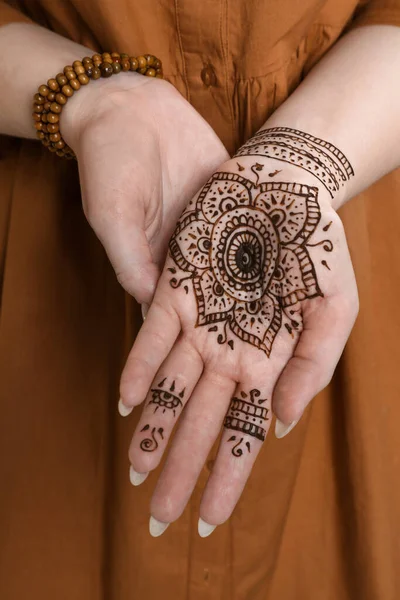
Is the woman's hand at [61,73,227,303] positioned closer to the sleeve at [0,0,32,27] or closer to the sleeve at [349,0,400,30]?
the sleeve at [0,0,32,27]

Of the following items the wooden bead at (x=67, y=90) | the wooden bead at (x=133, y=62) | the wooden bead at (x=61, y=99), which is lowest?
the wooden bead at (x=61, y=99)

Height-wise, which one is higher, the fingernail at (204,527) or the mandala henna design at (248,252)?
the mandala henna design at (248,252)

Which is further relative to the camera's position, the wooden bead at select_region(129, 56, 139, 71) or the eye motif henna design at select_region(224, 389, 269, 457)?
the wooden bead at select_region(129, 56, 139, 71)

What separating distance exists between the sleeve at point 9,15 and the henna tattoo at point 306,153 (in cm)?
40

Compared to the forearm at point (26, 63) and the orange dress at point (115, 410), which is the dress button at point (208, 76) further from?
the forearm at point (26, 63)

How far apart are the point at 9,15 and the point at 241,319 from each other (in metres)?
0.58

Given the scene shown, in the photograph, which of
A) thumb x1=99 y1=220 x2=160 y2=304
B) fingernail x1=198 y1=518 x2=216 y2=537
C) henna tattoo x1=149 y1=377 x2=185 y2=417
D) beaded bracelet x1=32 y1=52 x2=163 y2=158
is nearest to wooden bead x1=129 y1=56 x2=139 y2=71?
beaded bracelet x1=32 y1=52 x2=163 y2=158

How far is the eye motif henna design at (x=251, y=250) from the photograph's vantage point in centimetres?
70

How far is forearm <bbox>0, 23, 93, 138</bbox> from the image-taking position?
833 mm

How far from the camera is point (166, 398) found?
2.17 feet

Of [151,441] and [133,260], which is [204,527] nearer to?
[151,441]

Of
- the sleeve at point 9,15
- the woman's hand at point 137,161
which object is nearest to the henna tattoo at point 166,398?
the woman's hand at point 137,161

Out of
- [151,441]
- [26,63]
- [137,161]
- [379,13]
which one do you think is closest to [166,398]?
[151,441]

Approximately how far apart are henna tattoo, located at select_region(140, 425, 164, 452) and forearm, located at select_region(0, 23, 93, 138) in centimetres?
49
